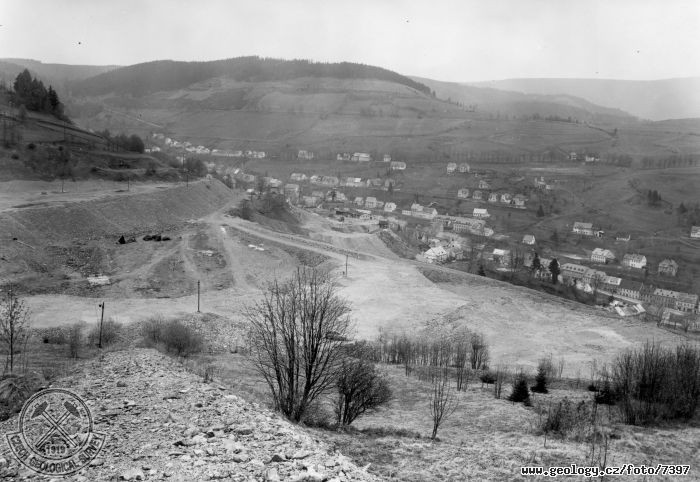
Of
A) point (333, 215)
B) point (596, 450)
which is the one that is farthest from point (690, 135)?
point (596, 450)

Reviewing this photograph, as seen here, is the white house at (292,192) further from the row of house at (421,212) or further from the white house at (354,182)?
the row of house at (421,212)

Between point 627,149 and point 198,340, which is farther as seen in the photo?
point 627,149

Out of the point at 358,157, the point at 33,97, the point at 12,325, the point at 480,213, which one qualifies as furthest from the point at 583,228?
the point at 33,97

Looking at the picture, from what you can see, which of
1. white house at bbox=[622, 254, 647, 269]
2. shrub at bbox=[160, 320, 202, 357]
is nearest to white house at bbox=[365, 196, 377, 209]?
white house at bbox=[622, 254, 647, 269]

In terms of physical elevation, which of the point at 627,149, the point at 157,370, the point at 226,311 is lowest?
the point at 226,311

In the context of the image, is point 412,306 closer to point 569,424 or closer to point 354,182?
point 569,424

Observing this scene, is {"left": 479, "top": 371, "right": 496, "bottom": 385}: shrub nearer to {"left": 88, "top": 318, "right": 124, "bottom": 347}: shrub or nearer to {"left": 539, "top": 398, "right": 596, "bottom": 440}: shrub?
{"left": 539, "top": 398, "right": 596, "bottom": 440}: shrub

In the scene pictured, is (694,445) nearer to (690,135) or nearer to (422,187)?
(422,187)
